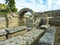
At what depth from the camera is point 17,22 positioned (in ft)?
83.0

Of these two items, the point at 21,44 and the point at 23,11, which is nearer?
the point at 21,44

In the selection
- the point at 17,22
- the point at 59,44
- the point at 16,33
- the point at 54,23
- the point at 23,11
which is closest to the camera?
the point at 59,44

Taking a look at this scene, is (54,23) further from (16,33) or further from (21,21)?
(21,21)

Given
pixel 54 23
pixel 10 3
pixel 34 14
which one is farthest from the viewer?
pixel 10 3

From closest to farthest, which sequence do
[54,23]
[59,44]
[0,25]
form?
[59,44] → [54,23] → [0,25]

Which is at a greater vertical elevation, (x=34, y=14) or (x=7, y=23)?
(x=34, y=14)

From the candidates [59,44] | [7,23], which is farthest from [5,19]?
[59,44]

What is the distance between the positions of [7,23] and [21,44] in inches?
767

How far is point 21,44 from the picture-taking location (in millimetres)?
2826

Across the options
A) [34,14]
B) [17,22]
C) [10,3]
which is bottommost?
[17,22]

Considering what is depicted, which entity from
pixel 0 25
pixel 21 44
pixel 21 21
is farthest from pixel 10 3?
pixel 21 44

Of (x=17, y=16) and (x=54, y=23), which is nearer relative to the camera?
(x=54, y=23)

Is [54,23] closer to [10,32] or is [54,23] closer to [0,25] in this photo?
[10,32]

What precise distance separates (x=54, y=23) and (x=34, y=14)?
895 centimetres
